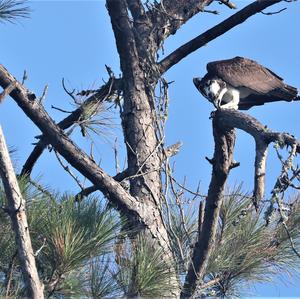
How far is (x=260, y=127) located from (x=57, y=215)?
85 cm

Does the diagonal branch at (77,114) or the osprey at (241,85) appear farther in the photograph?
the osprey at (241,85)

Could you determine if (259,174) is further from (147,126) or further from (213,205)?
(147,126)

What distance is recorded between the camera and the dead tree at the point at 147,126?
3.47 m

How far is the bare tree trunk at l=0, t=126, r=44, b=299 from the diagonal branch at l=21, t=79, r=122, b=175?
130 cm

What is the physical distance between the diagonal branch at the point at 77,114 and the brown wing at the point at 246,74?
1029 millimetres

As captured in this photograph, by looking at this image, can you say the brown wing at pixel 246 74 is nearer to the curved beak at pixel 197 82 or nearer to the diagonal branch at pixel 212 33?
the curved beak at pixel 197 82

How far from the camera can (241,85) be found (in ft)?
17.4

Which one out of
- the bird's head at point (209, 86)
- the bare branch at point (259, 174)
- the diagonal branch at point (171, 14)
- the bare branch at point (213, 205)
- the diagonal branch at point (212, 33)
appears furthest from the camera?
the bird's head at point (209, 86)

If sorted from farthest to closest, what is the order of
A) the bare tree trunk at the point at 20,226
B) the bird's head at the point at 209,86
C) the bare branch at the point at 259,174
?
the bird's head at the point at 209,86 < the bare branch at the point at 259,174 < the bare tree trunk at the point at 20,226

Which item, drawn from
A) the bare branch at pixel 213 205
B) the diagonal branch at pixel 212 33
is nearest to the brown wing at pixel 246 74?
the diagonal branch at pixel 212 33

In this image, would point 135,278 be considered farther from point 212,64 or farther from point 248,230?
point 212,64

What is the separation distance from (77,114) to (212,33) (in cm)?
81

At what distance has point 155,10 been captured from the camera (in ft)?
15.5

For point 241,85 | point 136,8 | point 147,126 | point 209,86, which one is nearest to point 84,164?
point 147,126
